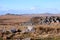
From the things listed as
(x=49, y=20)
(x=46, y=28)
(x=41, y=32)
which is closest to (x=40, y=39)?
(x=41, y=32)

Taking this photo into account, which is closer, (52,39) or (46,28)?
(52,39)

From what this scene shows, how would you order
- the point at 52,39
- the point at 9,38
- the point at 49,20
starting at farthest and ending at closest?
the point at 49,20, the point at 9,38, the point at 52,39

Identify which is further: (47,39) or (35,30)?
(35,30)

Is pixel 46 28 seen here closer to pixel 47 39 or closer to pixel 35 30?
pixel 35 30

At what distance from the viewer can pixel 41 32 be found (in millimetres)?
31969

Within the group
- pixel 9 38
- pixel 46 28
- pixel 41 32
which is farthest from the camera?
pixel 46 28

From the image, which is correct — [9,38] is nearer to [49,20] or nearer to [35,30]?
[35,30]

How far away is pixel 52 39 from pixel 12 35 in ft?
19.2

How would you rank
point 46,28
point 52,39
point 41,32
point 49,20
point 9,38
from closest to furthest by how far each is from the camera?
point 52,39
point 9,38
point 41,32
point 46,28
point 49,20

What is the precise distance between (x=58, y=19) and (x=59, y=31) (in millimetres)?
19704

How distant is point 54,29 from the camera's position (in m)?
33.3


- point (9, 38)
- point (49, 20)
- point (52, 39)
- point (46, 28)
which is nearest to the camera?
point (52, 39)

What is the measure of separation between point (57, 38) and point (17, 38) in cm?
502

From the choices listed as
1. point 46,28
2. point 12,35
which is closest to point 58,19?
point 46,28
